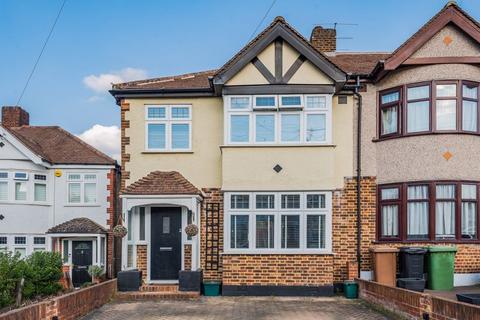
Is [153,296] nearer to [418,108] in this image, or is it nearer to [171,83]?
[171,83]

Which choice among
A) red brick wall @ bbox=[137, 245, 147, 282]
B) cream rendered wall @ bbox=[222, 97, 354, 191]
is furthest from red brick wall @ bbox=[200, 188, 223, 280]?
red brick wall @ bbox=[137, 245, 147, 282]

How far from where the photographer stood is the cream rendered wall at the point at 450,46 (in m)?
14.1

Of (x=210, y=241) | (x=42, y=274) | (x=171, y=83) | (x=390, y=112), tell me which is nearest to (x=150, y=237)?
(x=210, y=241)

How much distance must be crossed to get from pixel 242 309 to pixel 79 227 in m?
9.59

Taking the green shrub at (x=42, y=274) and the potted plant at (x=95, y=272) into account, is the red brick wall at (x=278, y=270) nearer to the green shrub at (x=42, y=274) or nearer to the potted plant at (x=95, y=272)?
the green shrub at (x=42, y=274)

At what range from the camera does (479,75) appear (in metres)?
14.1

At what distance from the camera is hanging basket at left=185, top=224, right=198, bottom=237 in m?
14.2

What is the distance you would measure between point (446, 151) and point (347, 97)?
3066 millimetres

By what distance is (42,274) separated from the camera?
15.5m

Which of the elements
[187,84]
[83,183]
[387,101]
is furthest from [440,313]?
[83,183]

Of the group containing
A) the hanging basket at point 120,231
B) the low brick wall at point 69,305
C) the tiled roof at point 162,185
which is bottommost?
the low brick wall at point 69,305

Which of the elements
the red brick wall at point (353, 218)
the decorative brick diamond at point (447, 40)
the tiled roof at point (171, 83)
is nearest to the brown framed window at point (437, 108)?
the decorative brick diamond at point (447, 40)

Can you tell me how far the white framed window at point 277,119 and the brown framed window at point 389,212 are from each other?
2.35 m

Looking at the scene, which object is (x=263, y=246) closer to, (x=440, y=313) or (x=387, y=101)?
(x=387, y=101)
